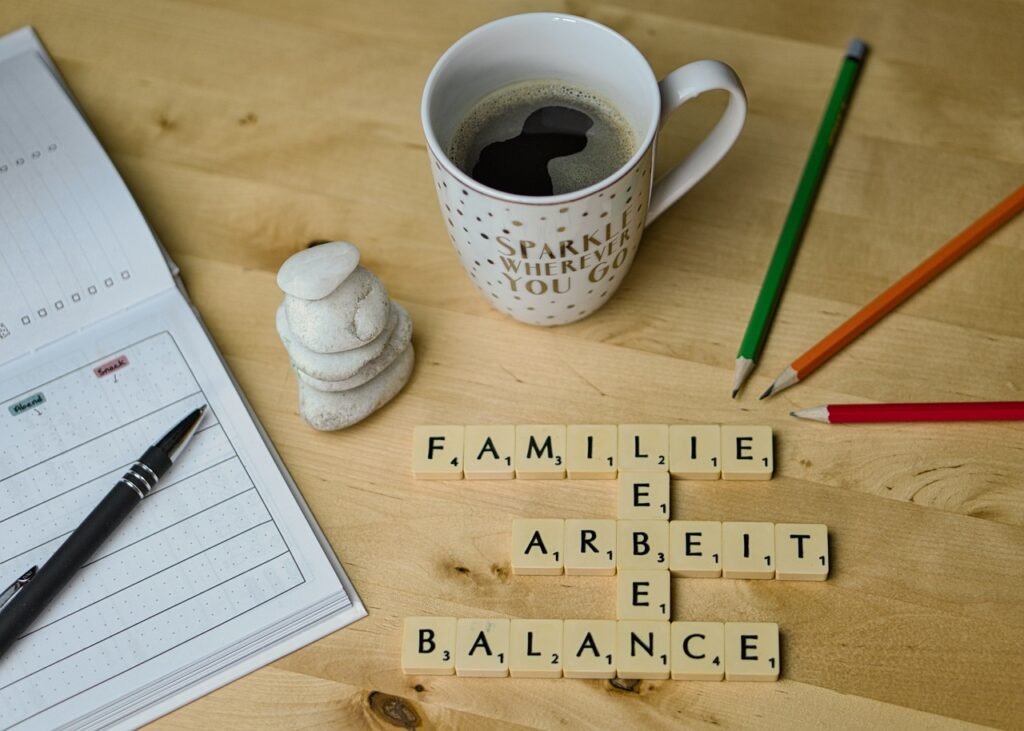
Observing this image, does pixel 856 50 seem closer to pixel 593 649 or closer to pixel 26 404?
pixel 593 649

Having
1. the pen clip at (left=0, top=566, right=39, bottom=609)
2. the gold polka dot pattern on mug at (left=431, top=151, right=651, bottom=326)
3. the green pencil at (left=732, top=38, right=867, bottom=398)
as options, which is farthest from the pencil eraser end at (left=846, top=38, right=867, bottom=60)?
the pen clip at (left=0, top=566, right=39, bottom=609)

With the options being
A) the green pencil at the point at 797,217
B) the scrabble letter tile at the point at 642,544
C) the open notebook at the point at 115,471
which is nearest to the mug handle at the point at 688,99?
the green pencil at the point at 797,217

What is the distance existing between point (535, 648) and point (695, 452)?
16 cm

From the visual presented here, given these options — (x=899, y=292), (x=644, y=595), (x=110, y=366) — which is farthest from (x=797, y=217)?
(x=110, y=366)

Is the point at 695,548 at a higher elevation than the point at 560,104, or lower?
lower

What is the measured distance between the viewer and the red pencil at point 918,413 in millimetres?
745

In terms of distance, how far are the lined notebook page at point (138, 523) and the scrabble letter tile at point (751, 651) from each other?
0.75ft

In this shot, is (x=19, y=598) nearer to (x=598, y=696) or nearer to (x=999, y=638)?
(x=598, y=696)

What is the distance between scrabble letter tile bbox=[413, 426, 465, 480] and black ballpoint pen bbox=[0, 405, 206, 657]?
0.15 meters

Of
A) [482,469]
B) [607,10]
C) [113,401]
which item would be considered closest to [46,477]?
[113,401]

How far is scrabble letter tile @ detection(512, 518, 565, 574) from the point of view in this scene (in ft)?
2.33

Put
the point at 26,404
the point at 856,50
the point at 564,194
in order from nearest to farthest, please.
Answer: the point at 564,194, the point at 26,404, the point at 856,50

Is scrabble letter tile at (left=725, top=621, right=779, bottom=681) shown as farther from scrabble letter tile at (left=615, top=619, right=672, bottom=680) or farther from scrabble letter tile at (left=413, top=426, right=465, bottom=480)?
scrabble letter tile at (left=413, top=426, right=465, bottom=480)

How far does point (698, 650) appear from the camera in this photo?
0.68 m
